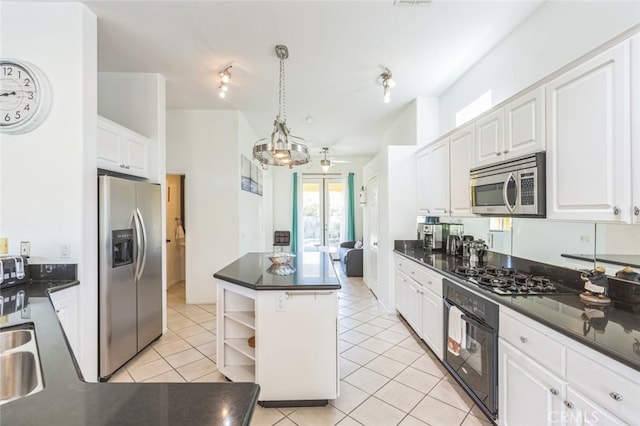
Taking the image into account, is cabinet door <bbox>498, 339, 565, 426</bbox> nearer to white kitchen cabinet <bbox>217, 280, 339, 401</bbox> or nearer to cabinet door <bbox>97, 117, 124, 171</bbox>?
white kitchen cabinet <bbox>217, 280, 339, 401</bbox>

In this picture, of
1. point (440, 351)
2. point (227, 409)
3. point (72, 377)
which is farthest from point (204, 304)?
point (227, 409)

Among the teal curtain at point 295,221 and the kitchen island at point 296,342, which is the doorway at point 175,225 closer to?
the teal curtain at point 295,221

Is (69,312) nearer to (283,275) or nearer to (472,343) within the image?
(283,275)

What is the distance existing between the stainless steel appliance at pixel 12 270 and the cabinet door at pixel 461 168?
3.83 metres

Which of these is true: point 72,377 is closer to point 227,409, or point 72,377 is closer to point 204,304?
point 227,409

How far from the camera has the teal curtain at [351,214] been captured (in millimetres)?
8398

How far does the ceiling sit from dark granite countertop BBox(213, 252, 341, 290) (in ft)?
7.27

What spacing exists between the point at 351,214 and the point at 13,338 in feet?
24.7

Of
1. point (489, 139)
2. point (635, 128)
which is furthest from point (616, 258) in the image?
point (489, 139)

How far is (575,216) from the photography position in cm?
166

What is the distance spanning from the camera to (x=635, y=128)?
1.34 m

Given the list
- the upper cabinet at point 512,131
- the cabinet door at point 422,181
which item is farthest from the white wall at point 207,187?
the upper cabinet at point 512,131

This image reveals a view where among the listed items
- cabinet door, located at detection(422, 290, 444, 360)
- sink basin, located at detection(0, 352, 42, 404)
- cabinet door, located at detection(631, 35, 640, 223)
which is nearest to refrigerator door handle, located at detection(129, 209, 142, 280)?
sink basin, located at detection(0, 352, 42, 404)

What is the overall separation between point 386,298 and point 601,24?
3.54 m
